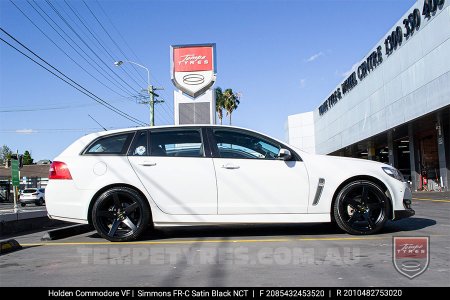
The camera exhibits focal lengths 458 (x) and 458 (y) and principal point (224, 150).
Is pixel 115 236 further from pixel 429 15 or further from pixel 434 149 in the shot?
pixel 434 149

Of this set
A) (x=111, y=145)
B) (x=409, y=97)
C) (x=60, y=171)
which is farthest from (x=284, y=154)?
(x=409, y=97)

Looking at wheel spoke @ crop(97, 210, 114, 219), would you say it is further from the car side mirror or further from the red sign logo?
the red sign logo

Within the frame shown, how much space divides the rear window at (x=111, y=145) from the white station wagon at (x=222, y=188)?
61 mm

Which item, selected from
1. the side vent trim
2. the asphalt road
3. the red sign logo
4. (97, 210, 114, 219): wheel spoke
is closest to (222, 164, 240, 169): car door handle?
the asphalt road

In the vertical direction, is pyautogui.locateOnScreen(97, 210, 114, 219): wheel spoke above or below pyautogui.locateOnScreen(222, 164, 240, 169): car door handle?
below

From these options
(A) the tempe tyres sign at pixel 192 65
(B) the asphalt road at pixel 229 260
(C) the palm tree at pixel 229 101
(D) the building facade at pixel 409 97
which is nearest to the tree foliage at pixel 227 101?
(C) the palm tree at pixel 229 101

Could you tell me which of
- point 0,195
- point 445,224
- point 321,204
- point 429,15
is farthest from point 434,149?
point 0,195

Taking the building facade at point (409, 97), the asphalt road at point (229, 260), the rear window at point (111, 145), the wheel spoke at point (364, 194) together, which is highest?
the building facade at point (409, 97)

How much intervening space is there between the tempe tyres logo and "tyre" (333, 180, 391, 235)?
0.50m

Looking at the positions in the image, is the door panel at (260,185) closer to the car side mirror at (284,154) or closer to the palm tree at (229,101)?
the car side mirror at (284,154)

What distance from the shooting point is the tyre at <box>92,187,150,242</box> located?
6.07 metres

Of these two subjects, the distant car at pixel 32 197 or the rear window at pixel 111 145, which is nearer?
the rear window at pixel 111 145

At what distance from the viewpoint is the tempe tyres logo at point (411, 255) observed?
4.15 metres

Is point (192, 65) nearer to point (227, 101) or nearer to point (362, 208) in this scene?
point (362, 208)
